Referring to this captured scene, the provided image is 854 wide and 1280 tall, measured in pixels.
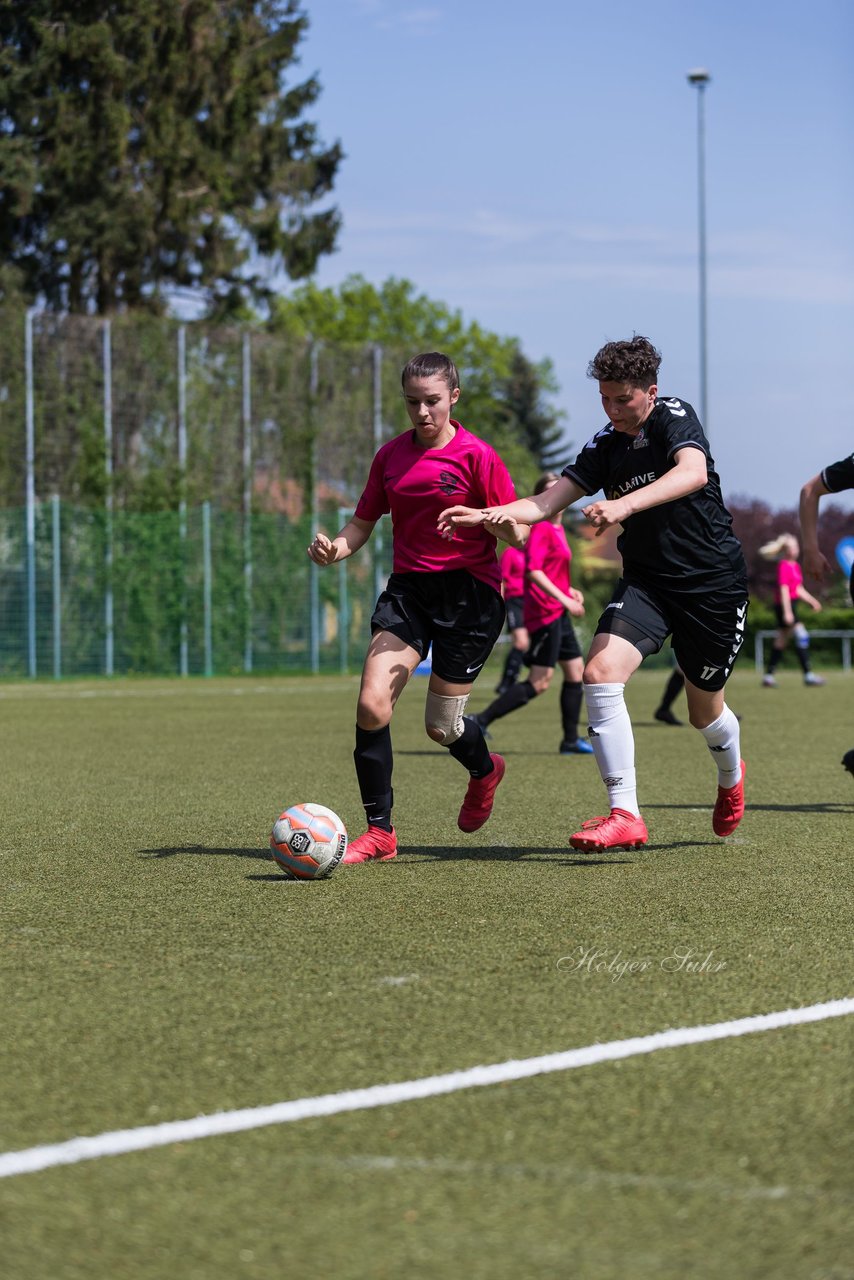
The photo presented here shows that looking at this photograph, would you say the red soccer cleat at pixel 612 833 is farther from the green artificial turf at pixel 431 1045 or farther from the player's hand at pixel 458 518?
the player's hand at pixel 458 518

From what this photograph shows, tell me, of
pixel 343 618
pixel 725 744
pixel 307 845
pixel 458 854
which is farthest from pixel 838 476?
pixel 343 618

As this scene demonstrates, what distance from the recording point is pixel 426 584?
7016mm

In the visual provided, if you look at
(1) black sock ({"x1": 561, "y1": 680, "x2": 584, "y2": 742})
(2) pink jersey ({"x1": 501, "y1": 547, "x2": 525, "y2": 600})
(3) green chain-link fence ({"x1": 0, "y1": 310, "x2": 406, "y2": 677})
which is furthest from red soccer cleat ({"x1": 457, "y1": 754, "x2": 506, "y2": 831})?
(3) green chain-link fence ({"x1": 0, "y1": 310, "x2": 406, "y2": 677})

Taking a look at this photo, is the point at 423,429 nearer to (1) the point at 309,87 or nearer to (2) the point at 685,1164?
(2) the point at 685,1164

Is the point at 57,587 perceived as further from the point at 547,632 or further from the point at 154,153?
the point at 547,632

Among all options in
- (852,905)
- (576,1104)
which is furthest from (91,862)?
(576,1104)

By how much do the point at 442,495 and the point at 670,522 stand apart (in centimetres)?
93

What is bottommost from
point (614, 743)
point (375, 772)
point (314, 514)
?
point (375, 772)

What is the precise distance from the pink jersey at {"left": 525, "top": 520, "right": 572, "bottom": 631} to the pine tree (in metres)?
28.1

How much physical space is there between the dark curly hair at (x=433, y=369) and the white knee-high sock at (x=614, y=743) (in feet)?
4.47

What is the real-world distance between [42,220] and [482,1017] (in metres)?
38.4

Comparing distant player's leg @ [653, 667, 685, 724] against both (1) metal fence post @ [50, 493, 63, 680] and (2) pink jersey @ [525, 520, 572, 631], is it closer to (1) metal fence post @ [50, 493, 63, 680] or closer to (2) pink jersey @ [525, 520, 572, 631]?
(2) pink jersey @ [525, 520, 572, 631]

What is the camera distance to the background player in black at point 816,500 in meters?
7.71

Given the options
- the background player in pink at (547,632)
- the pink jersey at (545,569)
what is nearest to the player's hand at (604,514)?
the background player in pink at (547,632)
